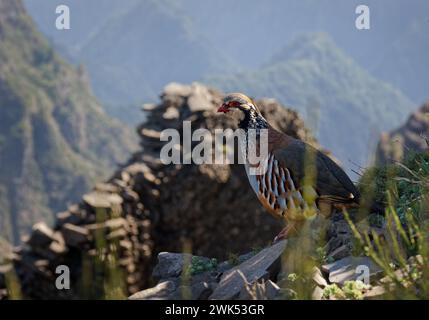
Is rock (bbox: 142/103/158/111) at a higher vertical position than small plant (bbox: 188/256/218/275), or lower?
higher

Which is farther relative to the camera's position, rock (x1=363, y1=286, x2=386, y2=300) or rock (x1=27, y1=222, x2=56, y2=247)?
rock (x1=27, y1=222, x2=56, y2=247)

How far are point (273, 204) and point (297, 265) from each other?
39.0 inches

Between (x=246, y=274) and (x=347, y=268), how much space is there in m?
0.95

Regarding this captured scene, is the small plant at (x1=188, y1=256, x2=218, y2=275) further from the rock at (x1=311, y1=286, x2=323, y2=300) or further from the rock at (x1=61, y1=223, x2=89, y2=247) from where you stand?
the rock at (x1=61, y1=223, x2=89, y2=247)

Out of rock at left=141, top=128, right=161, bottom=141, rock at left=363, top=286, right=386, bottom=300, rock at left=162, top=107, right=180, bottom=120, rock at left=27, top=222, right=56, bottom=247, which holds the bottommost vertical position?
rock at left=27, top=222, right=56, bottom=247

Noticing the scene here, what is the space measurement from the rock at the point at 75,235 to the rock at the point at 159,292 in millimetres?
13409

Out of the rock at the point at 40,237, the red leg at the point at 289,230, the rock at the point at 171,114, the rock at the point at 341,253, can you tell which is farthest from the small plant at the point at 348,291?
the rock at the point at 171,114

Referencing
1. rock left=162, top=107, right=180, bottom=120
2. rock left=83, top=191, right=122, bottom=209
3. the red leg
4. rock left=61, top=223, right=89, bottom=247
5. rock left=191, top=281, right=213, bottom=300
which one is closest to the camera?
rock left=191, top=281, right=213, bottom=300

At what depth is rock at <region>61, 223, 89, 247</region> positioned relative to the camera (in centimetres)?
1886

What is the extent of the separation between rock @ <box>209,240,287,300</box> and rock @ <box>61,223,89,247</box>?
13.3m

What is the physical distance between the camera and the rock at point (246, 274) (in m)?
5.26

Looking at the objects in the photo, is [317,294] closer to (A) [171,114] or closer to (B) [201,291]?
(B) [201,291]

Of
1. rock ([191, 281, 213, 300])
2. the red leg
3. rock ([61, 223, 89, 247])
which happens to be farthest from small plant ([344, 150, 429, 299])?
rock ([61, 223, 89, 247])

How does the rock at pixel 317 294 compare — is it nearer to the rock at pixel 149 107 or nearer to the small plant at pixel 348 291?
the small plant at pixel 348 291
